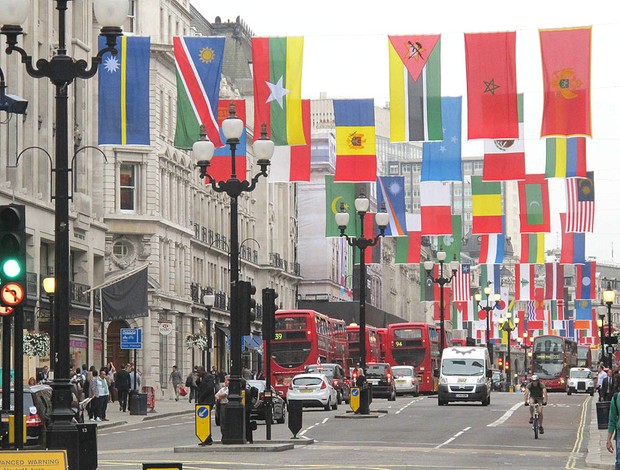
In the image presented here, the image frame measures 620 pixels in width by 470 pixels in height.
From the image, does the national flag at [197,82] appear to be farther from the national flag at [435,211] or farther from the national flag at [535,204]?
the national flag at [535,204]

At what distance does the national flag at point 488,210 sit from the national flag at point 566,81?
13312mm

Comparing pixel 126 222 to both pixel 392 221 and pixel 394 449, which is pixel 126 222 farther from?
pixel 394 449

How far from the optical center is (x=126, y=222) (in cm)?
7688

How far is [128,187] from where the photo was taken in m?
77.1

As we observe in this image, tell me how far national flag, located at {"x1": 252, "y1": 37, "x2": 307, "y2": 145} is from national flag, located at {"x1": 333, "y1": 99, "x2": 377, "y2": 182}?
2.12 metres

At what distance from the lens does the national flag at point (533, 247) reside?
219 ft

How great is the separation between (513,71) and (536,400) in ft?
29.7

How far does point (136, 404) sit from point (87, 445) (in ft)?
123

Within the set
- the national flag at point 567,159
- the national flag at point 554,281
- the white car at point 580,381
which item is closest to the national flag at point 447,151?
the national flag at point 567,159

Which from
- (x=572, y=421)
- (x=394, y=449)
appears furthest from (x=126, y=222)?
(x=394, y=449)

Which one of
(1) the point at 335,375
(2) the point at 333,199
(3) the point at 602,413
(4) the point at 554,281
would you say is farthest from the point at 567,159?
(4) the point at 554,281

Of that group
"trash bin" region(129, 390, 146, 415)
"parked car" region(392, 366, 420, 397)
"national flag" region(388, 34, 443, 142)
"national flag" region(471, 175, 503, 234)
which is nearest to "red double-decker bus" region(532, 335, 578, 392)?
"parked car" region(392, 366, 420, 397)

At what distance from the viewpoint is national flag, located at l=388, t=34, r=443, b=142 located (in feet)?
138

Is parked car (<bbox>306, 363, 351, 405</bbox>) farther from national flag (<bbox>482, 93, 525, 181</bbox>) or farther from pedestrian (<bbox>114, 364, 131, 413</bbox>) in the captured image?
national flag (<bbox>482, 93, 525, 181</bbox>)
